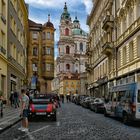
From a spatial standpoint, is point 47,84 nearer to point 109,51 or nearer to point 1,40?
point 109,51

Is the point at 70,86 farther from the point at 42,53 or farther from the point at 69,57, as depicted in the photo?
the point at 42,53

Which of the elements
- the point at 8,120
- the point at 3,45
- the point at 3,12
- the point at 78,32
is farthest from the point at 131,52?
the point at 78,32

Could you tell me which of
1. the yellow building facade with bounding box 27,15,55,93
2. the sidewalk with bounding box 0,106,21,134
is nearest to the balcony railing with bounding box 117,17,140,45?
the sidewalk with bounding box 0,106,21,134

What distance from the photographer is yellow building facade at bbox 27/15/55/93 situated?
73812 mm

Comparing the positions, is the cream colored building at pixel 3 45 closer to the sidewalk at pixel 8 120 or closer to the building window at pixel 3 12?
the building window at pixel 3 12

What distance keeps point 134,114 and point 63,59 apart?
12667cm

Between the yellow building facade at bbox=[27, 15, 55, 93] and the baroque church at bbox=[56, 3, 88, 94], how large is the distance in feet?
221

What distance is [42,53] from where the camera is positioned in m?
75.5

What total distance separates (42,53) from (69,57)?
70581mm

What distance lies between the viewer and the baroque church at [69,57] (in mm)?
145375

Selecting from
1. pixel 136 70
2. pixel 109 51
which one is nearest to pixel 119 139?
pixel 136 70

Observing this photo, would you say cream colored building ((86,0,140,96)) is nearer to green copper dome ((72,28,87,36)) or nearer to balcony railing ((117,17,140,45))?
balcony railing ((117,17,140,45))

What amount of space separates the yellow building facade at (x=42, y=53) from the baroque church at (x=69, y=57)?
67288 millimetres

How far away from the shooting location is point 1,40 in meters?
32.9
